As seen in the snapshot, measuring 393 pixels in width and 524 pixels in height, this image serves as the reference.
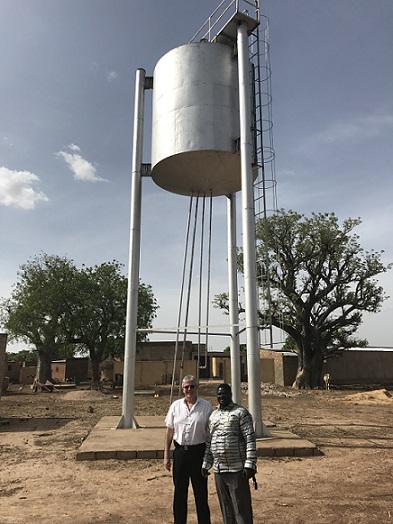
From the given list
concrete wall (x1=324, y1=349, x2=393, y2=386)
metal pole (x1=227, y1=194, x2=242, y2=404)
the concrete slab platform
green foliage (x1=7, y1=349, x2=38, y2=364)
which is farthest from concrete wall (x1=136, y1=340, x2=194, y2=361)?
the concrete slab platform

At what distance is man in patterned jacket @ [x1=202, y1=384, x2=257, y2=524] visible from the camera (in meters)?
4.45

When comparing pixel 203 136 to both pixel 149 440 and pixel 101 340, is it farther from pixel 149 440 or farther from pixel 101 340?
pixel 101 340

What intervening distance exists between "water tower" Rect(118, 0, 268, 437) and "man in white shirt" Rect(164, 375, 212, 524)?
18.2 ft

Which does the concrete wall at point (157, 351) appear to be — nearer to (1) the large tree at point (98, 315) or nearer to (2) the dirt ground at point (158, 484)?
(1) the large tree at point (98, 315)

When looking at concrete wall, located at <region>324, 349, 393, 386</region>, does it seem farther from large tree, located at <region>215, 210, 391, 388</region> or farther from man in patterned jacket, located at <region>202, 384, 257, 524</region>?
man in patterned jacket, located at <region>202, 384, 257, 524</region>

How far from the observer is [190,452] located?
508cm

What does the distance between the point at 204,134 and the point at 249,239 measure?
3.22 meters

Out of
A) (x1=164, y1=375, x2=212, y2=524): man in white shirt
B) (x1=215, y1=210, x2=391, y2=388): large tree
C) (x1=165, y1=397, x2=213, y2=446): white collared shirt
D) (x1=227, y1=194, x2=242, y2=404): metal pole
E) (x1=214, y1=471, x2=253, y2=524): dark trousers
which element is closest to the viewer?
(x1=214, y1=471, x2=253, y2=524): dark trousers

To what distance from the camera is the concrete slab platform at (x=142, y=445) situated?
359 inches

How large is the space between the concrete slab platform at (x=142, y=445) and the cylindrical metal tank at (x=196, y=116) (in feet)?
24.5

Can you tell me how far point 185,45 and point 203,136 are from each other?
323 centimetres

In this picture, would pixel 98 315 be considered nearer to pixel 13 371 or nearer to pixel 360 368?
pixel 13 371

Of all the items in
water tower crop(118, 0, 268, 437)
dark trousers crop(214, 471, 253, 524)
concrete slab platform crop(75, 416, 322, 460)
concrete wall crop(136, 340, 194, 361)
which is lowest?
concrete slab platform crop(75, 416, 322, 460)

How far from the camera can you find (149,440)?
10234 mm
